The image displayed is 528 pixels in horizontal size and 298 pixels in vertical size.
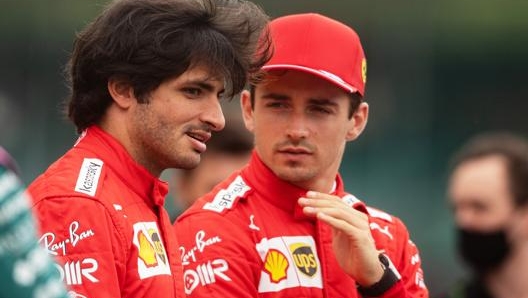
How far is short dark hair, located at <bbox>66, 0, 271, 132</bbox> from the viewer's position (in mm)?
4062

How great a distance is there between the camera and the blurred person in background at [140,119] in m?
3.76

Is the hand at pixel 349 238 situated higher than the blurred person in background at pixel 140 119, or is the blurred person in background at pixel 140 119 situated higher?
the blurred person in background at pixel 140 119

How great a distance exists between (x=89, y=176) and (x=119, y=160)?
0.50ft

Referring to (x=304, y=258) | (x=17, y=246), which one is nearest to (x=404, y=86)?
(x=304, y=258)

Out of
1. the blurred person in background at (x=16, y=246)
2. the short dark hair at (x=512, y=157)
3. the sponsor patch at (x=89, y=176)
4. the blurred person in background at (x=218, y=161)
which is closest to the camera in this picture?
the blurred person in background at (x=16, y=246)

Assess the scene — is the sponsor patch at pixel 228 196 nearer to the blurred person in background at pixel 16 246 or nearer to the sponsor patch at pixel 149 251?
the sponsor patch at pixel 149 251

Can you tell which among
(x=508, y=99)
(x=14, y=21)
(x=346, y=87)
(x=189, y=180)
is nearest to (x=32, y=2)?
(x=14, y=21)

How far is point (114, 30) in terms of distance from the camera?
13.5 feet

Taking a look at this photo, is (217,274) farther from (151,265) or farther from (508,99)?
(508,99)

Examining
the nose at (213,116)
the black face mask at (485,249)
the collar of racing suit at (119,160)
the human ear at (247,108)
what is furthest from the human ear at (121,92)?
the black face mask at (485,249)

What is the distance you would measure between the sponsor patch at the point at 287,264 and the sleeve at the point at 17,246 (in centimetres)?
204

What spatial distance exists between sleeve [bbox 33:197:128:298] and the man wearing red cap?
0.68m

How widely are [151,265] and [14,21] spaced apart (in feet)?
32.7

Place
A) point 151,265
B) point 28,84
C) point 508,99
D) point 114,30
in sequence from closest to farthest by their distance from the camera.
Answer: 1. point 151,265
2. point 114,30
3. point 28,84
4. point 508,99
